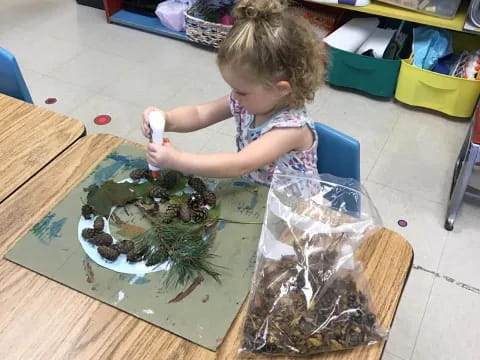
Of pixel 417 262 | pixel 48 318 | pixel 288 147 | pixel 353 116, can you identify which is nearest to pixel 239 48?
pixel 288 147

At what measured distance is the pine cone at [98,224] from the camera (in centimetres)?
78

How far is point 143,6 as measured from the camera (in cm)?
272

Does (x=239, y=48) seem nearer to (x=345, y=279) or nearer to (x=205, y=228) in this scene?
(x=205, y=228)

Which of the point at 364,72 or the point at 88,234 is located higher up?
the point at 88,234

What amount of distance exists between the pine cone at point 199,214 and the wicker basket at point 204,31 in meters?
1.65

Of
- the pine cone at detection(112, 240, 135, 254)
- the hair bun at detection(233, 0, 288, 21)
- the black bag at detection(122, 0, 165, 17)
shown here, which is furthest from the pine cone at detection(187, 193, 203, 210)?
the black bag at detection(122, 0, 165, 17)

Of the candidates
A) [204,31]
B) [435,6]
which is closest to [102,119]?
[204,31]

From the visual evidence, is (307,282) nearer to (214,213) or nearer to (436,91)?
(214,213)

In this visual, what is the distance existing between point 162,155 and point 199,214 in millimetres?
127

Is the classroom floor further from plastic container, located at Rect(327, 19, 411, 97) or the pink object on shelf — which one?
the pink object on shelf

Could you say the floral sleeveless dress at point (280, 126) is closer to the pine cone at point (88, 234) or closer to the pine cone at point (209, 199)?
the pine cone at point (209, 199)

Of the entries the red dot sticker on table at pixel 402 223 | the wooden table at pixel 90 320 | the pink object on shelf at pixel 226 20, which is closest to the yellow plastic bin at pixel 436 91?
the red dot sticker on table at pixel 402 223

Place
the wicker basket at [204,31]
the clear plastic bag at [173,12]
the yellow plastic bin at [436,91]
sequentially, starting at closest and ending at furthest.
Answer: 1. the yellow plastic bin at [436,91]
2. the wicker basket at [204,31]
3. the clear plastic bag at [173,12]

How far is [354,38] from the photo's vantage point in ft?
6.91
